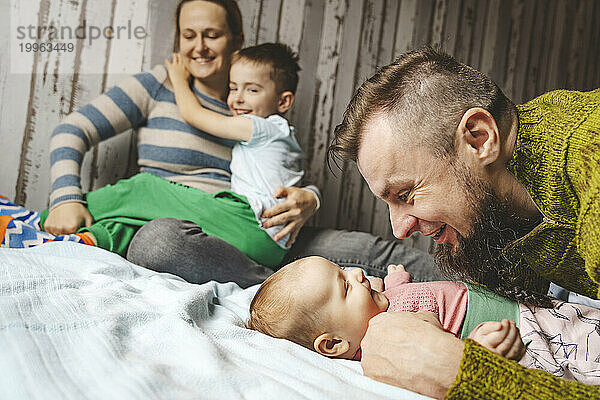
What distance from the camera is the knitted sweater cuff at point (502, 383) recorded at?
2.23ft

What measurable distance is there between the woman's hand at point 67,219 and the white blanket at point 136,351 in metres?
0.51

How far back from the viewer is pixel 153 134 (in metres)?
1.95

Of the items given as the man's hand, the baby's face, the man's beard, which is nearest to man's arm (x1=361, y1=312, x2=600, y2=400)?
the man's hand

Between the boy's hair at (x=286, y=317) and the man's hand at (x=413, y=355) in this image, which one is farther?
the boy's hair at (x=286, y=317)

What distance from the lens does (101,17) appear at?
2055 millimetres

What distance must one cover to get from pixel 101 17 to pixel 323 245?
1.26 metres

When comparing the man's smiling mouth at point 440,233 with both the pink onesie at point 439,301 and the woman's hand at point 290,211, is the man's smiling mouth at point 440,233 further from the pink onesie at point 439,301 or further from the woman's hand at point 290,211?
the woman's hand at point 290,211

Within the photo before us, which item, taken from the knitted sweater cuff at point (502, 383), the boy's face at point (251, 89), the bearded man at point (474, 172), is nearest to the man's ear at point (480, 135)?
the bearded man at point (474, 172)

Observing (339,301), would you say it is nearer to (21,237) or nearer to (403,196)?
(403,196)

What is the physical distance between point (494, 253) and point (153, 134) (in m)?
1.33

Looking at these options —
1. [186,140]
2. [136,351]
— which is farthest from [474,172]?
[186,140]

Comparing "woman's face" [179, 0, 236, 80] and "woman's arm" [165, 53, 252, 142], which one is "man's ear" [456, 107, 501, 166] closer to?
"woman's arm" [165, 53, 252, 142]

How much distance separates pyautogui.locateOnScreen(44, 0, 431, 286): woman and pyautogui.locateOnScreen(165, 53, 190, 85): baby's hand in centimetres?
3

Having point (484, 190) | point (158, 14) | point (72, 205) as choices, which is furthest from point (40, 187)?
point (484, 190)
